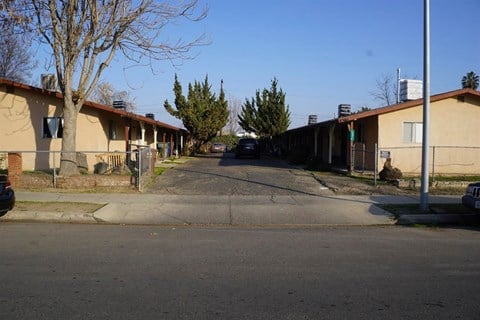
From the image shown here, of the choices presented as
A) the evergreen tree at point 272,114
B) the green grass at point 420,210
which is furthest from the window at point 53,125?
the evergreen tree at point 272,114

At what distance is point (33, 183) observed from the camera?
15961mm

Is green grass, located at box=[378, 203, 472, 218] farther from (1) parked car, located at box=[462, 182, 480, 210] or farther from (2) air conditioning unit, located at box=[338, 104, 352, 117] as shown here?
(2) air conditioning unit, located at box=[338, 104, 352, 117]

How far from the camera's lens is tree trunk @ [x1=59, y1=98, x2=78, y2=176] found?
1656cm

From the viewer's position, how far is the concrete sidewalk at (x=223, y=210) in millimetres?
11836

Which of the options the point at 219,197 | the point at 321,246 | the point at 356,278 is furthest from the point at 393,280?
the point at 219,197

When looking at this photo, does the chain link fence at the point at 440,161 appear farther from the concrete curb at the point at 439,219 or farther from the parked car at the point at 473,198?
the parked car at the point at 473,198

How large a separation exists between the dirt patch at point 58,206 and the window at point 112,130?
11036 millimetres

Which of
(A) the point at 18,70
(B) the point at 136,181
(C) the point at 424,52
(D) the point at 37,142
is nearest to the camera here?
(C) the point at 424,52

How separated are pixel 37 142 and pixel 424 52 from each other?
15.5 m

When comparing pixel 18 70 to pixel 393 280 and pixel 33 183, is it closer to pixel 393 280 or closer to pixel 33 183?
pixel 33 183

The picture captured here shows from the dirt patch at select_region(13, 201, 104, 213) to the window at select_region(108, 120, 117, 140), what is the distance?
11.0m

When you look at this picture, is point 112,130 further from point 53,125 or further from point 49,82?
point 49,82

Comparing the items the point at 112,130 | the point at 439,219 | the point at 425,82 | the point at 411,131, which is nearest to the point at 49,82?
the point at 112,130

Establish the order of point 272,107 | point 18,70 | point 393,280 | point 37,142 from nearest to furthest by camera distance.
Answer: point 393,280, point 37,142, point 18,70, point 272,107
